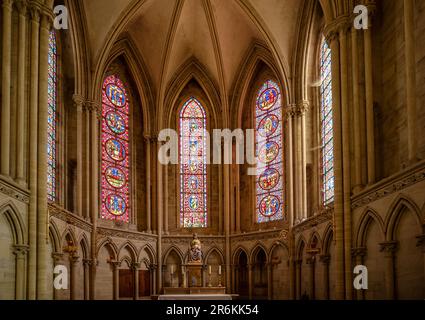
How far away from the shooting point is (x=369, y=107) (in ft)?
62.1

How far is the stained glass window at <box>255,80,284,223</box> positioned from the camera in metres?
29.7

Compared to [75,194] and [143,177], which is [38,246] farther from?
[143,177]

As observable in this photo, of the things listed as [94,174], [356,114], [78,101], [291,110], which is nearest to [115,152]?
[94,174]

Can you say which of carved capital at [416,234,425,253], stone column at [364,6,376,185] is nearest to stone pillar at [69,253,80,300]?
stone column at [364,6,376,185]

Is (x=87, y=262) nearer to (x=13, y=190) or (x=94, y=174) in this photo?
(x=94, y=174)

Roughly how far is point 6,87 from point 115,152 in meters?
13.0

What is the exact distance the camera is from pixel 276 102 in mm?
30438

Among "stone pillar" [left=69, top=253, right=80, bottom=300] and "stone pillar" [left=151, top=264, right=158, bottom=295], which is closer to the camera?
"stone pillar" [left=69, top=253, right=80, bottom=300]

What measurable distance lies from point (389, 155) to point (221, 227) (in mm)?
14090

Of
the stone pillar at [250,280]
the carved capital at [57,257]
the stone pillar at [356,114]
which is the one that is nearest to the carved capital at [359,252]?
the stone pillar at [356,114]

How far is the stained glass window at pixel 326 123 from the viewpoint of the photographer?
24.4 meters

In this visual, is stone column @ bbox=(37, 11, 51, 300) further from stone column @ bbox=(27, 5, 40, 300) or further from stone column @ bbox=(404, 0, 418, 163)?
stone column @ bbox=(404, 0, 418, 163)

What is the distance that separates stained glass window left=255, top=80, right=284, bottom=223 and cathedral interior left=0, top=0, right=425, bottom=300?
88 millimetres

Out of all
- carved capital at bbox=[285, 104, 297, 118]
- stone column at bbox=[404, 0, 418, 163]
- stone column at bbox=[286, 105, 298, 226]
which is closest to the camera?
stone column at bbox=[404, 0, 418, 163]
